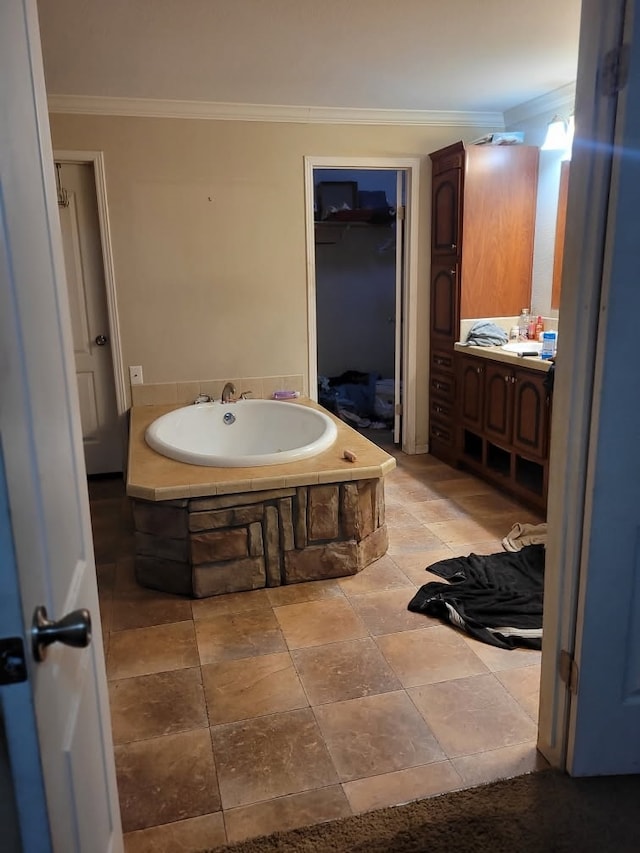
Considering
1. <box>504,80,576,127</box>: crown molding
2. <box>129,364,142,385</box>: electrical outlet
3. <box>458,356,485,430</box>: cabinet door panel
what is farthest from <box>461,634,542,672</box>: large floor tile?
<box>504,80,576,127</box>: crown molding

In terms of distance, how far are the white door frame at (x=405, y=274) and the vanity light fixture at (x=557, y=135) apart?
0.98 m

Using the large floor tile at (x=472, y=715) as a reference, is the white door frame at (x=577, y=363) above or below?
above

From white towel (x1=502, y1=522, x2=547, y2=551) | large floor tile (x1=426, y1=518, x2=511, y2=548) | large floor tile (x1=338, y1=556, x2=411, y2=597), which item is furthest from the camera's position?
large floor tile (x1=426, y1=518, x2=511, y2=548)

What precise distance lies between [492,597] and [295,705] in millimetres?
1012

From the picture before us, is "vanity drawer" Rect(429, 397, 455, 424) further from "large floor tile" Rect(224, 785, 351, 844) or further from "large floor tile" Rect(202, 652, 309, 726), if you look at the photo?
"large floor tile" Rect(224, 785, 351, 844)

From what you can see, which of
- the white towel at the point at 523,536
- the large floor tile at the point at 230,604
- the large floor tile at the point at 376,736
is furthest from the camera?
the white towel at the point at 523,536

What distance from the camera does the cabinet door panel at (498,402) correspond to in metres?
3.74

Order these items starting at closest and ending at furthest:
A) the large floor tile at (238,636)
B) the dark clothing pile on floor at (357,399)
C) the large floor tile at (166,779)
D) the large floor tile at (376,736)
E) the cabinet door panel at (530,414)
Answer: the large floor tile at (166,779) → the large floor tile at (376,736) → the large floor tile at (238,636) → the cabinet door panel at (530,414) → the dark clothing pile on floor at (357,399)

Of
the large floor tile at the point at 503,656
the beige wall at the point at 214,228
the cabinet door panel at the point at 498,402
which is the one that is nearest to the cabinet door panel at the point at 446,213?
the beige wall at the point at 214,228

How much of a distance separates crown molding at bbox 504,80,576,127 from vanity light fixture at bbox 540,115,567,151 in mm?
113

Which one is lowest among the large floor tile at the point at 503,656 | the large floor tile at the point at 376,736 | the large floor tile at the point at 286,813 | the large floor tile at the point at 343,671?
the large floor tile at the point at 503,656

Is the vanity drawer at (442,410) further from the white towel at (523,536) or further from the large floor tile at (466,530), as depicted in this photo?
the white towel at (523,536)

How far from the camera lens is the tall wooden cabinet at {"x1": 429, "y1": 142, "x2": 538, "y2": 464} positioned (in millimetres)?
4070

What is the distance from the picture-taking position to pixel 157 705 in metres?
2.07
